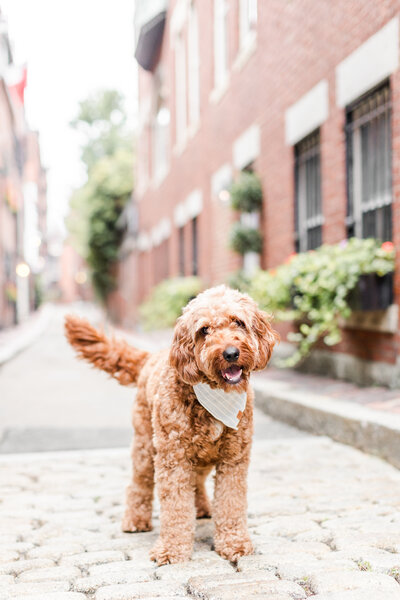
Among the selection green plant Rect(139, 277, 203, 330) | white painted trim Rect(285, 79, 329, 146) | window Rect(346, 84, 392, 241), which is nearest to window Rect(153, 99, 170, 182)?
green plant Rect(139, 277, 203, 330)

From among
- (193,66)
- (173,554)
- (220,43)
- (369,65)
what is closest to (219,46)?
(220,43)

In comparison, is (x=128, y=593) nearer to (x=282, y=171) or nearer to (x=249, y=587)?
(x=249, y=587)

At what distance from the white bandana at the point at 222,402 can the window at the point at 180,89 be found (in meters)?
13.7

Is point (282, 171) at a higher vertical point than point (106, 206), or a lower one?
lower

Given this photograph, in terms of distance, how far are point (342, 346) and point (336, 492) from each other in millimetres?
3547

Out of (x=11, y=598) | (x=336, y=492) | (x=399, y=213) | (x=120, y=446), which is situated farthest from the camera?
(x=399, y=213)

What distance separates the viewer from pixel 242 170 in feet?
37.2

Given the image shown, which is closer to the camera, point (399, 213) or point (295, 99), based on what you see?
point (399, 213)

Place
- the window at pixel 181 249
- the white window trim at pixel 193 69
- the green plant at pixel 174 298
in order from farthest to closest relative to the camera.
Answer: the window at pixel 181 249, the white window trim at pixel 193 69, the green plant at pixel 174 298

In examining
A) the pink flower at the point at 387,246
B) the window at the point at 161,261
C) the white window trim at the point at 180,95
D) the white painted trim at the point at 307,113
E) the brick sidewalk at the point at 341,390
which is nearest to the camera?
the brick sidewalk at the point at 341,390

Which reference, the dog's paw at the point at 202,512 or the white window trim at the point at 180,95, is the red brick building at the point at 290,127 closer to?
the white window trim at the point at 180,95

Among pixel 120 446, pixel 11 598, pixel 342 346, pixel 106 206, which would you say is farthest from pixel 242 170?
pixel 106 206

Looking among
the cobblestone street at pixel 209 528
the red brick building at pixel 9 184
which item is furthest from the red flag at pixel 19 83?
the cobblestone street at pixel 209 528

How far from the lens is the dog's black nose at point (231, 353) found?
260 centimetres
